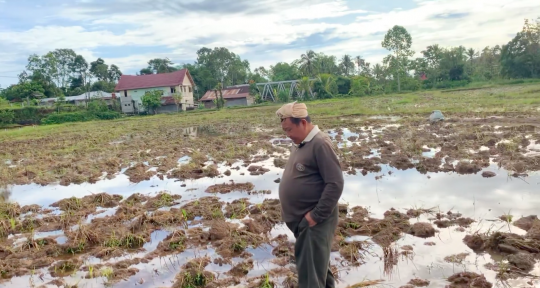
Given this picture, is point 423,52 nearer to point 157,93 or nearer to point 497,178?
point 157,93

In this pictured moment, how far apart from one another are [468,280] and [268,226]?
8.84 feet

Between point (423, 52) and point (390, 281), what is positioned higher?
point (423, 52)

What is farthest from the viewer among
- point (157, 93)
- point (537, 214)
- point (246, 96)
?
point (246, 96)

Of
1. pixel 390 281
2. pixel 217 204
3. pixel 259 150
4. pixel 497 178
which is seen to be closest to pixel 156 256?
pixel 217 204

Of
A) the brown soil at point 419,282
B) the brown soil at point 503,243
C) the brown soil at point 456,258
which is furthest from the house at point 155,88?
the brown soil at point 419,282

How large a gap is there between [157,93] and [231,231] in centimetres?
4085

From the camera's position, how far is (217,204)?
6891mm

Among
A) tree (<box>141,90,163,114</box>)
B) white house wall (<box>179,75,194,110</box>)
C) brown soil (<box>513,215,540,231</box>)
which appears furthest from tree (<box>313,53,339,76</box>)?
brown soil (<box>513,215,540,231</box>)

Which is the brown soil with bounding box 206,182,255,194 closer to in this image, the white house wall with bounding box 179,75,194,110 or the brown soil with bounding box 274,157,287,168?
the brown soil with bounding box 274,157,287,168

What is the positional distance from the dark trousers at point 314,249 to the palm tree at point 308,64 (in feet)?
187

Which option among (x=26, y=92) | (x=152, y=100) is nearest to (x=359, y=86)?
(x=152, y=100)

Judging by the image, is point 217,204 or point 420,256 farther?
point 217,204

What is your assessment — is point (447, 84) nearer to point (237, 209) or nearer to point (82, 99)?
point (82, 99)

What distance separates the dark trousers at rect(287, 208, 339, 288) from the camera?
302 centimetres
